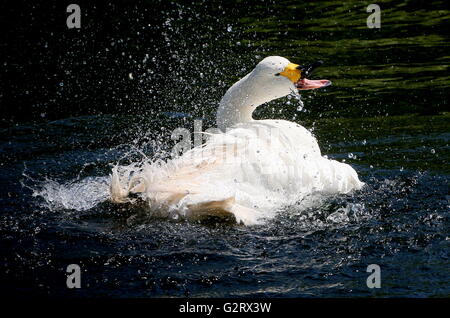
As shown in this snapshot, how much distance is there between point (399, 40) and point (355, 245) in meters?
8.01

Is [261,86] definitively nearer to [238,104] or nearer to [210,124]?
[238,104]

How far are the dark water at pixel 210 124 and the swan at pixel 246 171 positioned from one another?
0.17m

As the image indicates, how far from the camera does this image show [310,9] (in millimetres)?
15266

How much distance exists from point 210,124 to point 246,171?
3462mm

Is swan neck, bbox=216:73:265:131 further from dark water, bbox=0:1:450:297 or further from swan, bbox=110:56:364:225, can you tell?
dark water, bbox=0:1:450:297

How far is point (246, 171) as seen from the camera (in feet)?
20.5

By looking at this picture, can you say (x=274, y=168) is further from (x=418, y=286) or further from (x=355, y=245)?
(x=418, y=286)

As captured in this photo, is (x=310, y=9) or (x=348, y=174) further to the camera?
(x=310, y=9)

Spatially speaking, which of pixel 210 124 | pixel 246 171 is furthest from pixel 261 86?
pixel 210 124

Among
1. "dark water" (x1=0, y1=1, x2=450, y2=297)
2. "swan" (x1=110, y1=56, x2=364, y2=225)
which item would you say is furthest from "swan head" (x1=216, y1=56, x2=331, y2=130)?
"dark water" (x1=0, y1=1, x2=450, y2=297)

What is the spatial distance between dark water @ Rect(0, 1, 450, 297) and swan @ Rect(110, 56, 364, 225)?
0.56 feet

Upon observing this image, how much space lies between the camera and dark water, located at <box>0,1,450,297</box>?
17.4 ft

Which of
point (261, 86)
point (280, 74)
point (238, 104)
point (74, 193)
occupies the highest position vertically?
point (280, 74)

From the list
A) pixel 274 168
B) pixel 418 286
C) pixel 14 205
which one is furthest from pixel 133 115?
pixel 418 286
